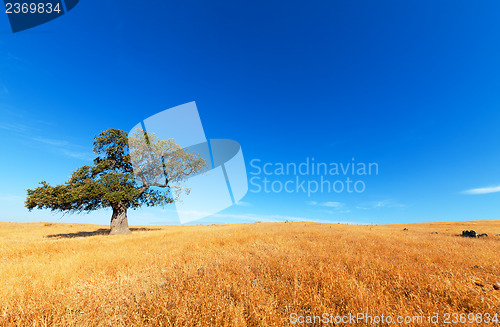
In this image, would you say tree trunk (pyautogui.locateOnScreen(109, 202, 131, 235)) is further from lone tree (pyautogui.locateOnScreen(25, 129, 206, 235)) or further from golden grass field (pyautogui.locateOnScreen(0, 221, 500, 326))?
golden grass field (pyautogui.locateOnScreen(0, 221, 500, 326))

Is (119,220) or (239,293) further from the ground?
(239,293)

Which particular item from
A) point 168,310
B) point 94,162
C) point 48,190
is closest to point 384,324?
point 168,310

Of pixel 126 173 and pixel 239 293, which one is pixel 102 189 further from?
pixel 239 293

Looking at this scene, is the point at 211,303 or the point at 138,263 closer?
the point at 211,303

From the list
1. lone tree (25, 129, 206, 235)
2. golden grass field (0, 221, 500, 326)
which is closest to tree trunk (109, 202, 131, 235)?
lone tree (25, 129, 206, 235)

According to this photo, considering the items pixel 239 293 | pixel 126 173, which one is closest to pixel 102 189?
pixel 126 173

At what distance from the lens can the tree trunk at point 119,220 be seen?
20275 millimetres

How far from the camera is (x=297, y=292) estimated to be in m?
4.20

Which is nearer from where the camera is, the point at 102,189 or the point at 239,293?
the point at 239,293

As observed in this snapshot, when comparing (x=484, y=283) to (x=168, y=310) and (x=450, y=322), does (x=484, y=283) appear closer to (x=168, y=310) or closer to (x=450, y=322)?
(x=450, y=322)

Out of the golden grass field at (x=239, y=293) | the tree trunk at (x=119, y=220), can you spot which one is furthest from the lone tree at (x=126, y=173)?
the golden grass field at (x=239, y=293)

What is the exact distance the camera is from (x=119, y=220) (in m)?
20.7

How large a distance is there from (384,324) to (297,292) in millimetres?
1589

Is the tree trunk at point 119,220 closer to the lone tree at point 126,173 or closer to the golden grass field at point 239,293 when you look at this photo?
the lone tree at point 126,173
